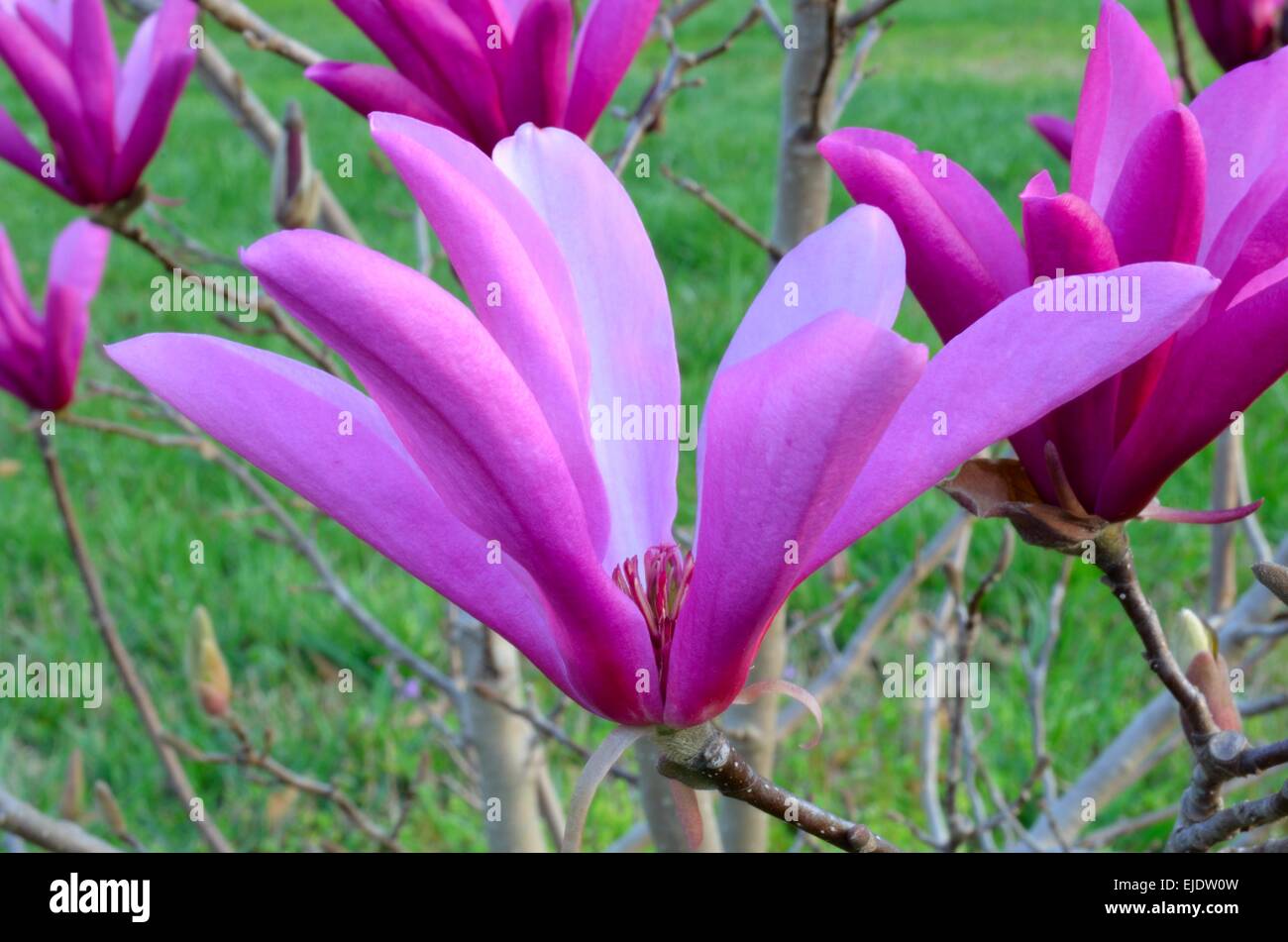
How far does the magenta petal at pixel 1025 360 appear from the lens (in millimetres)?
378

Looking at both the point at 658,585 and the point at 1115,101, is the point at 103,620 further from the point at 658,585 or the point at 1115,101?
the point at 1115,101

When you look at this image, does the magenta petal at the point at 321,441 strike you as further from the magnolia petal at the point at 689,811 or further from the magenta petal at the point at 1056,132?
the magenta petal at the point at 1056,132

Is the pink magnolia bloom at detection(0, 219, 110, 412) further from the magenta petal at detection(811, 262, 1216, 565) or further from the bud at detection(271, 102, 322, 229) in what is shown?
the magenta petal at detection(811, 262, 1216, 565)

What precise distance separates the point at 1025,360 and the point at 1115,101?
16 cm

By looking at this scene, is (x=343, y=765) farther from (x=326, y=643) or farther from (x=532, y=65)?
(x=532, y=65)

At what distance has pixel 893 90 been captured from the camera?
4973 mm

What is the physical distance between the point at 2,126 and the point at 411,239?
293 centimetres

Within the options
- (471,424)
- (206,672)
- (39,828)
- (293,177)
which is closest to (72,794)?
(206,672)

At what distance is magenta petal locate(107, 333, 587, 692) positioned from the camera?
0.40 meters

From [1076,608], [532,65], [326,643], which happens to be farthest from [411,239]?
[532,65]

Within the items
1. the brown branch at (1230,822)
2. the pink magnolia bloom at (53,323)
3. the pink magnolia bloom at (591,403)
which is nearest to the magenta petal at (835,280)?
the pink magnolia bloom at (591,403)

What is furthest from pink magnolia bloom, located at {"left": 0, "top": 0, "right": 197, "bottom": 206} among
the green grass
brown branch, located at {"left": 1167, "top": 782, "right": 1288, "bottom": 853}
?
brown branch, located at {"left": 1167, "top": 782, "right": 1288, "bottom": 853}

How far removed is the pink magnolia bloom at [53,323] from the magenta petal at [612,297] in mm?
664

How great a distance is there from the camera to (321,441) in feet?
1.33
